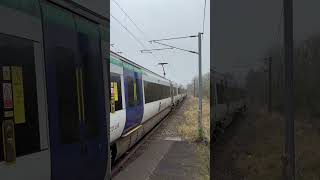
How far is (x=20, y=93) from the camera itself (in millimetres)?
3697

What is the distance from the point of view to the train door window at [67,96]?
4.45 meters

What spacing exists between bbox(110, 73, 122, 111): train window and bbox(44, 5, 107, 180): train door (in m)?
4.35

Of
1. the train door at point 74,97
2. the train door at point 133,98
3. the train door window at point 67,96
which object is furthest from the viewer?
the train door at point 133,98

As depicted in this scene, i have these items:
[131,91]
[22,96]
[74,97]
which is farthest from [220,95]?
[22,96]

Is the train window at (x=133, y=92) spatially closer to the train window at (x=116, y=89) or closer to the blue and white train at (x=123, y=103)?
the blue and white train at (x=123, y=103)

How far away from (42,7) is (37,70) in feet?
1.85

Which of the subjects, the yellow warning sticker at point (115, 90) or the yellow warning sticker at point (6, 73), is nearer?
the yellow warning sticker at point (6, 73)

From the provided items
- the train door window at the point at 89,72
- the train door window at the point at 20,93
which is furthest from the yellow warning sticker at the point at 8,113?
the train door window at the point at 89,72

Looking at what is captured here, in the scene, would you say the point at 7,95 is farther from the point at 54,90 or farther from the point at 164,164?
the point at 164,164

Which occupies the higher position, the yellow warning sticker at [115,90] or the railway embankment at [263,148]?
the yellow warning sticker at [115,90]

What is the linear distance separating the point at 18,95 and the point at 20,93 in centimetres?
4

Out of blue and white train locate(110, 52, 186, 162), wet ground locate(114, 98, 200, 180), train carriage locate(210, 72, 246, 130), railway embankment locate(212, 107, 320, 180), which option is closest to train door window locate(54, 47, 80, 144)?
railway embankment locate(212, 107, 320, 180)

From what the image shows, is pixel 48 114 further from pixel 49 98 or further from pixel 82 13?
pixel 82 13

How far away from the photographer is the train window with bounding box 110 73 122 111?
34.0ft
